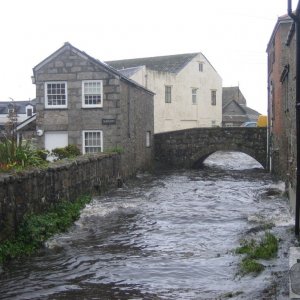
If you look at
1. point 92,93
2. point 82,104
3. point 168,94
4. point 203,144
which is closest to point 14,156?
point 92,93

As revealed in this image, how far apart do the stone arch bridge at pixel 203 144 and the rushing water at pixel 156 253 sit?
1247cm

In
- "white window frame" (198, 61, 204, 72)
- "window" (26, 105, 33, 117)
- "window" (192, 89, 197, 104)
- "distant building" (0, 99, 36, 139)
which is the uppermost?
"white window frame" (198, 61, 204, 72)

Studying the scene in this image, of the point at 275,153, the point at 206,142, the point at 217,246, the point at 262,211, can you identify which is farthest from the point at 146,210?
the point at 206,142

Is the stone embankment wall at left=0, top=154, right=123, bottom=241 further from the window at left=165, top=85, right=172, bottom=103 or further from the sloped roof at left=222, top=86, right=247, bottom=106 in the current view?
the sloped roof at left=222, top=86, right=247, bottom=106

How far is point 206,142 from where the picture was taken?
109 ft

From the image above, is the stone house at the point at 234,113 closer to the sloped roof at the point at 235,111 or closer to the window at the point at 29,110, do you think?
the sloped roof at the point at 235,111

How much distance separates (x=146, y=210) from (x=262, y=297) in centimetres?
920

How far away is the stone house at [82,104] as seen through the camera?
24.8 metres

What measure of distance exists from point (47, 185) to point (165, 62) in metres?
36.8

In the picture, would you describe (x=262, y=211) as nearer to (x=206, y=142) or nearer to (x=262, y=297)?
(x=262, y=297)

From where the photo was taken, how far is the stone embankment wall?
1015 centimetres

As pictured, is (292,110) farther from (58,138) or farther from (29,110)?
(29,110)

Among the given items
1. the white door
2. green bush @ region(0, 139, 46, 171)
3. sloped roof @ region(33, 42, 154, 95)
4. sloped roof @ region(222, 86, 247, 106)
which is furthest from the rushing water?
sloped roof @ region(222, 86, 247, 106)

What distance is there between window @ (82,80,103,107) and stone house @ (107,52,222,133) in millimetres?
13861
